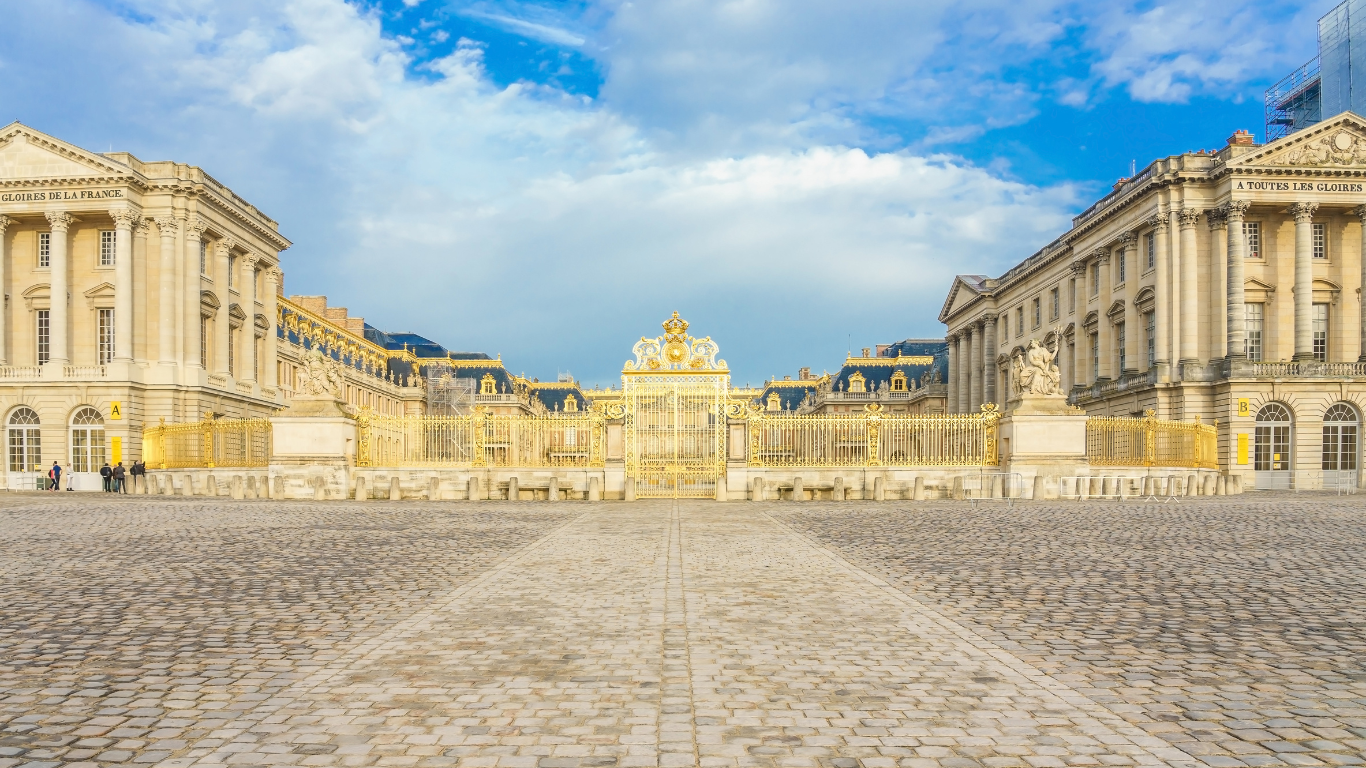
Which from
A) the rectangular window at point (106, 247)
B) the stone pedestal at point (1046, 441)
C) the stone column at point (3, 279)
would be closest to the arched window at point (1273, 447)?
the stone pedestal at point (1046, 441)

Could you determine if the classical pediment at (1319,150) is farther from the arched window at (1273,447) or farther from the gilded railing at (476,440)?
the gilded railing at (476,440)

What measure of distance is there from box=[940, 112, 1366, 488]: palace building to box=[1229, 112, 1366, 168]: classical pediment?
0.18 ft

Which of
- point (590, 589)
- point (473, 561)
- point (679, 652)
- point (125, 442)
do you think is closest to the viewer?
point (679, 652)

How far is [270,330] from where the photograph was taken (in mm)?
55375

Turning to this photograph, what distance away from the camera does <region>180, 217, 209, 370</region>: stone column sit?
46.0m

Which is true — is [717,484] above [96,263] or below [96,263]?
below

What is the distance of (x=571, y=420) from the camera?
94.5 ft

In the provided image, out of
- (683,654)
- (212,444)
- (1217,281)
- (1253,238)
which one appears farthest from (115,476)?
(1253,238)

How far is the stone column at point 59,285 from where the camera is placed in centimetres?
4406

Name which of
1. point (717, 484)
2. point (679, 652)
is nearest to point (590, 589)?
point (679, 652)

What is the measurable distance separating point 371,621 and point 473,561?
412cm

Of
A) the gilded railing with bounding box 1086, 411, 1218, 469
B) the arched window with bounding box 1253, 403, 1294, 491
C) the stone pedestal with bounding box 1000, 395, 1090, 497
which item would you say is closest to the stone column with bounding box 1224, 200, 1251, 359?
the arched window with bounding box 1253, 403, 1294, 491

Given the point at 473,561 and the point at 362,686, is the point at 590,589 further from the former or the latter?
the point at 362,686

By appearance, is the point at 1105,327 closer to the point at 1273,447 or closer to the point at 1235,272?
the point at 1235,272
